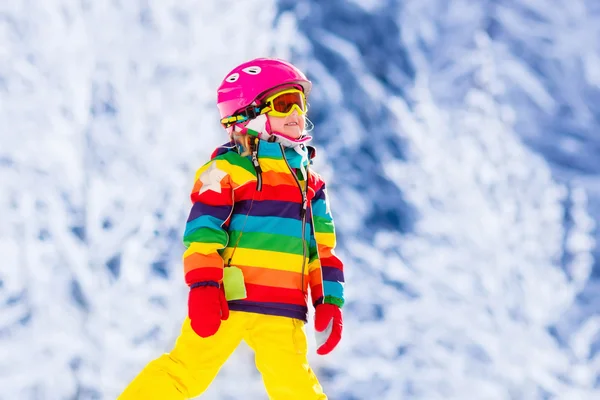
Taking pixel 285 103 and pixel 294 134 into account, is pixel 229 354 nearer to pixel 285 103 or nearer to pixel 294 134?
pixel 294 134

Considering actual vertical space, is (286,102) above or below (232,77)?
below

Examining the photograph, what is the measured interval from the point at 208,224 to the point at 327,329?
830 millimetres

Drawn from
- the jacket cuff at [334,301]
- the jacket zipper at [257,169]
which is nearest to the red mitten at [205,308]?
the jacket zipper at [257,169]

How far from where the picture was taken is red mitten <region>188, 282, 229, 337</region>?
3041 millimetres

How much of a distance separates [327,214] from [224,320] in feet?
2.81

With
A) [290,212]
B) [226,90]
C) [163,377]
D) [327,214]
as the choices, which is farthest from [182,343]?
[226,90]

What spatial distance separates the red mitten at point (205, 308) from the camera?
3.04 meters

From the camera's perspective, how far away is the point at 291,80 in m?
3.67

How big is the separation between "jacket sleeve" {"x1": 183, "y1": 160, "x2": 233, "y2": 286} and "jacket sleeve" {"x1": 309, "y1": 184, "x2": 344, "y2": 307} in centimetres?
55

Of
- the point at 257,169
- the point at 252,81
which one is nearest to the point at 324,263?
the point at 257,169

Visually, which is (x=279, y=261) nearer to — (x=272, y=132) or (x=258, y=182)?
(x=258, y=182)

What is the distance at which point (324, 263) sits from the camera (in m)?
3.63

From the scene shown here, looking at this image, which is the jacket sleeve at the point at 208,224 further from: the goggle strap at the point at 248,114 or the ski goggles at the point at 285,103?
the ski goggles at the point at 285,103

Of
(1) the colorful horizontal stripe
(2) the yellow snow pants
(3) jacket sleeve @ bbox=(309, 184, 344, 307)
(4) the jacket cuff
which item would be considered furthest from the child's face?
(2) the yellow snow pants
